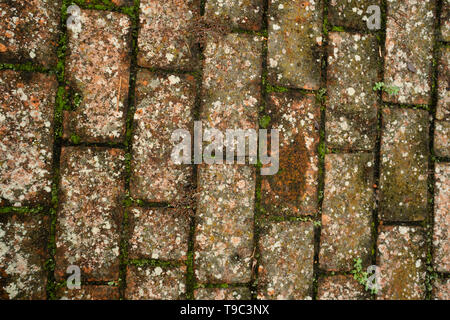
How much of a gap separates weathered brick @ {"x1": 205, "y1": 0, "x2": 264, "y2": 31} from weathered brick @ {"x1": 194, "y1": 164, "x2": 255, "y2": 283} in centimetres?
117

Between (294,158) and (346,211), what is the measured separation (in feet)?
2.11

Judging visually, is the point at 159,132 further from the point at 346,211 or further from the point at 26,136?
the point at 346,211

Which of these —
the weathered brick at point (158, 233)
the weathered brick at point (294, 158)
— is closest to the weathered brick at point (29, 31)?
the weathered brick at point (158, 233)

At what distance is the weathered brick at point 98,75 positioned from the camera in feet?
7.24

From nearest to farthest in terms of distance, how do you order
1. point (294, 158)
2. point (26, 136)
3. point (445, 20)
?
point (26, 136)
point (294, 158)
point (445, 20)

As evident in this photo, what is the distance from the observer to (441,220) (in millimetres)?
2566

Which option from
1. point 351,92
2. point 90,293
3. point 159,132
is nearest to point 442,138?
point 351,92

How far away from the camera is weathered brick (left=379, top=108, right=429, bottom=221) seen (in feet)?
8.14

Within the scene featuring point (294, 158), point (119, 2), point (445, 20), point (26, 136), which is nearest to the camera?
point (26, 136)

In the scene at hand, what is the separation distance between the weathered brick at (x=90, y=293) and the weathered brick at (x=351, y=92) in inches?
83.9

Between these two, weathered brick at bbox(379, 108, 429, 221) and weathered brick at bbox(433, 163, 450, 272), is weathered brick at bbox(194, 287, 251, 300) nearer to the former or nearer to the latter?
weathered brick at bbox(379, 108, 429, 221)
